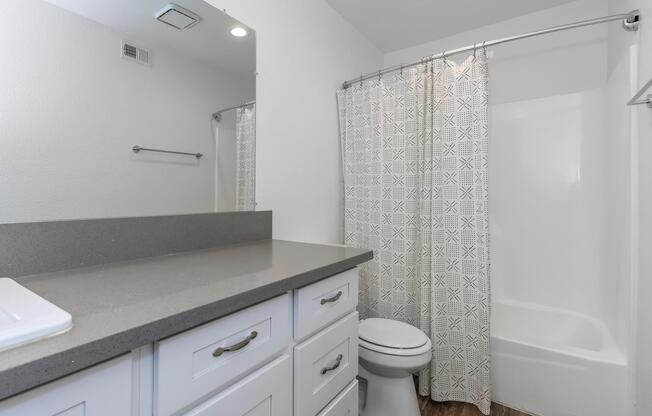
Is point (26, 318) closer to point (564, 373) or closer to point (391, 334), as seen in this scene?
point (391, 334)

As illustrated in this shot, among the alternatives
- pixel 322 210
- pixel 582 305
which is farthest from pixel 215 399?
pixel 582 305

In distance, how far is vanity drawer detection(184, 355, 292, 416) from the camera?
68 cm

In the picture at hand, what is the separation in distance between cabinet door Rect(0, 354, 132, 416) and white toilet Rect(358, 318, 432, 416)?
117 centimetres

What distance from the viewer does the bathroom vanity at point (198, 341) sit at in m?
0.46

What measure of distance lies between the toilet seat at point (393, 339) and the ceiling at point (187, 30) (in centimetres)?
146

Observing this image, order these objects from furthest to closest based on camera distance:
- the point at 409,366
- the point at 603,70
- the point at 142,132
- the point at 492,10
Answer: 1. the point at 492,10
2. the point at 603,70
3. the point at 409,366
4. the point at 142,132

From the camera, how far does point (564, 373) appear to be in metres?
1.59

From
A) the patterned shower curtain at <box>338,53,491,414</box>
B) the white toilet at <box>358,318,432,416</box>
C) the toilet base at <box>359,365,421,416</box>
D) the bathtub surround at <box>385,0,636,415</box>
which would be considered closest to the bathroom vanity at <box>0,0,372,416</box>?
the white toilet at <box>358,318,432,416</box>

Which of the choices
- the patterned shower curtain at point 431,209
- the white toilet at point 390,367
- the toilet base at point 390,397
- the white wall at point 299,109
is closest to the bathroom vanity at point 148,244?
the white wall at point 299,109

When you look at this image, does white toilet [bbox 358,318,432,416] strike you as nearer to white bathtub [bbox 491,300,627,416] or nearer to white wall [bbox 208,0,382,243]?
white bathtub [bbox 491,300,627,416]

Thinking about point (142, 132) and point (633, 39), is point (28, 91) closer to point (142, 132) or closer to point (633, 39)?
point (142, 132)

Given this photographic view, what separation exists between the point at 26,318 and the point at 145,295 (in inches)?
7.8

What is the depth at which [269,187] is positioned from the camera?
1.64 meters

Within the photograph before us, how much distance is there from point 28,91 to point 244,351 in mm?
947
